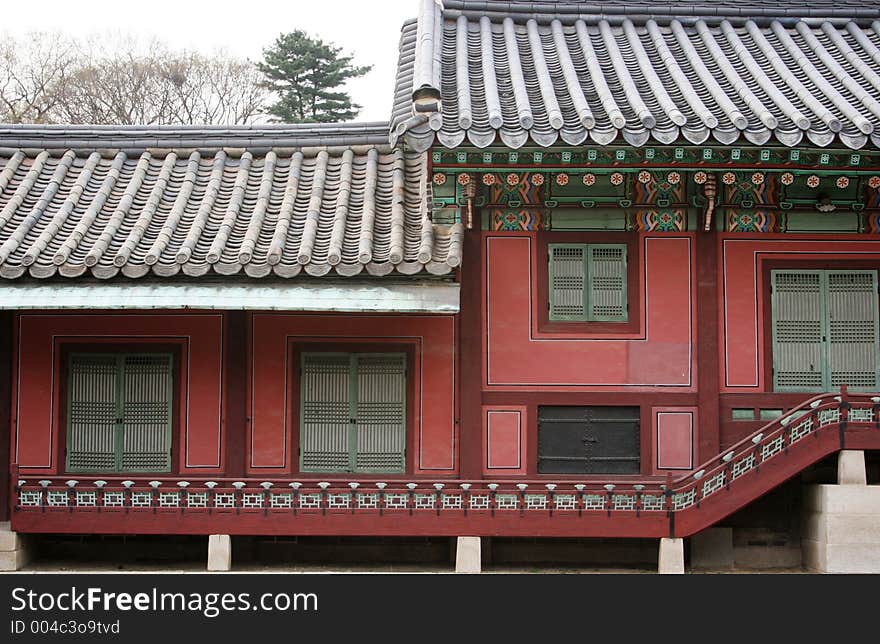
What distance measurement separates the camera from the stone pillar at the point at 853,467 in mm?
10938

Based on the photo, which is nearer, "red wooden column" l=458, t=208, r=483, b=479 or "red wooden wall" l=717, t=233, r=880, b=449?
"red wooden column" l=458, t=208, r=483, b=479

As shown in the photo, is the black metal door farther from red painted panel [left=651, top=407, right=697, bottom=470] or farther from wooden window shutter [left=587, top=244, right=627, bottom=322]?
wooden window shutter [left=587, top=244, right=627, bottom=322]

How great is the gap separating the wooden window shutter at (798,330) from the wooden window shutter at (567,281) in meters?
2.34

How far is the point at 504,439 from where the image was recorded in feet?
40.2

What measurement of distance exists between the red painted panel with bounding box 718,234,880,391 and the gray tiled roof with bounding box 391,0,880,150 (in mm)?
1703

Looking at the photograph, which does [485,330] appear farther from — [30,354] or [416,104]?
[30,354]

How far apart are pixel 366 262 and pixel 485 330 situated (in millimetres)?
2022

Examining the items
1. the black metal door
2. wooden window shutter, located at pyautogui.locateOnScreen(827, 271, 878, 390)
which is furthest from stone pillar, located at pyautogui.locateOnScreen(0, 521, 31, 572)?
wooden window shutter, located at pyautogui.locateOnScreen(827, 271, 878, 390)

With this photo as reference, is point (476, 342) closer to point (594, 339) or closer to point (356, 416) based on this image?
point (594, 339)

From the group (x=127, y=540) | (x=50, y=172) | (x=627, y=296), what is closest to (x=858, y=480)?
(x=627, y=296)

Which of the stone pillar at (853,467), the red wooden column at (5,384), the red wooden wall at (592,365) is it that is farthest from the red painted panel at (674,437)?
the red wooden column at (5,384)

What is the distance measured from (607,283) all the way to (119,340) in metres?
6.06

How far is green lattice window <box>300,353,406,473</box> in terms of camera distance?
1238 cm

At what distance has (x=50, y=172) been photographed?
13.7 metres
